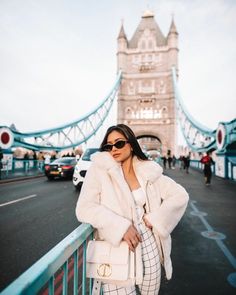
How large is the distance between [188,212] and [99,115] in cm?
3953

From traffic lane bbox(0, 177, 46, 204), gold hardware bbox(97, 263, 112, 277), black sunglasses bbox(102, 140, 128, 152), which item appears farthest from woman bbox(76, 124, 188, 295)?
traffic lane bbox(0, 177, 46, 204)

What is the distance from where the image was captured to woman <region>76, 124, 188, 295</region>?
1386mm

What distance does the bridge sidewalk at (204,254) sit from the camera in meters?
2.46

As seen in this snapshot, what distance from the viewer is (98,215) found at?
4.57 feet

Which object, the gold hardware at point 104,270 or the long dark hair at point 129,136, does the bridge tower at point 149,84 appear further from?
the gold hardware at point 104,270

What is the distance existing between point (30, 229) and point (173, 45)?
45.4 metres

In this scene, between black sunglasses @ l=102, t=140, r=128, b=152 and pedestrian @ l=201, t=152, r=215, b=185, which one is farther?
pedestrian @ l=201, t=152, r=215, b=185

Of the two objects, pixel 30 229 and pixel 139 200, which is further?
pixel 30 229

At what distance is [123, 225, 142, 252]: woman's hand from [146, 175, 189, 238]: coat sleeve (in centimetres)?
18

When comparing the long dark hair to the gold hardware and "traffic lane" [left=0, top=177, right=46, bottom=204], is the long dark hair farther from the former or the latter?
"traffic lane" [left=0, top=177, right=46, bottom=204]

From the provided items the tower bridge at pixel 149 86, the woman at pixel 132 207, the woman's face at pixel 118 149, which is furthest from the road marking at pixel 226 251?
the tower bridge at pixel 149 86

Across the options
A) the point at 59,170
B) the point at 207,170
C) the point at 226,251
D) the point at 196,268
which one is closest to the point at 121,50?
the point at 59,170

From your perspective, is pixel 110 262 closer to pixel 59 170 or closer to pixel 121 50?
pixel 59 170

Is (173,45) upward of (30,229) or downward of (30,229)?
upward
